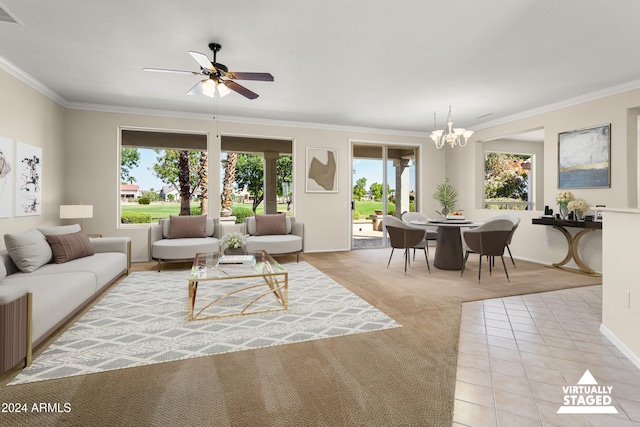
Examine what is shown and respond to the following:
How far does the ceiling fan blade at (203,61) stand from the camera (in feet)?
8.80

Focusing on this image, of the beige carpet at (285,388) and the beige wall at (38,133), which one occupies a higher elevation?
the beige wall at (38,133)

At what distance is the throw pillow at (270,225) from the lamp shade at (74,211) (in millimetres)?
2641

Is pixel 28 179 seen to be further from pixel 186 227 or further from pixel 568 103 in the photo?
pixel 568 103

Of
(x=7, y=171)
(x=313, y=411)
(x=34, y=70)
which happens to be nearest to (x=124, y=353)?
(x=313, y=411)

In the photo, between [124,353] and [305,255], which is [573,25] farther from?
[305,255]

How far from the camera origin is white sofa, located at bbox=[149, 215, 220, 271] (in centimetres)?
475

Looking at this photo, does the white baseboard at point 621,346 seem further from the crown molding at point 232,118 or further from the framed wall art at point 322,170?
the crown molding at point 232,118

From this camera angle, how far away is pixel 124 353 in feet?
7.36

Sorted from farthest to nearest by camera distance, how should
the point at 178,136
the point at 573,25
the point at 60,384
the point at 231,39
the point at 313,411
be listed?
the point at 178,136
the point at 231,39
the point at 573,25
the point at 60,384
the point at 313,411

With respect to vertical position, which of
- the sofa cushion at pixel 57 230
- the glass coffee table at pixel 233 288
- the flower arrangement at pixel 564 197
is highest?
the flower arrangement at pixel 564 197

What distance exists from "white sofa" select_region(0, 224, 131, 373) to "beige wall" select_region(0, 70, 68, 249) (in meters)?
1.11

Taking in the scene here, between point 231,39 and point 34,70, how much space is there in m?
2.82

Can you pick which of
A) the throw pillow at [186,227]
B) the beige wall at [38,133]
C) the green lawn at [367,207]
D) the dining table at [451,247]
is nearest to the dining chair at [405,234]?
the dining table at [451,247]

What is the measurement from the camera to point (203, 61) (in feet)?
9.34
